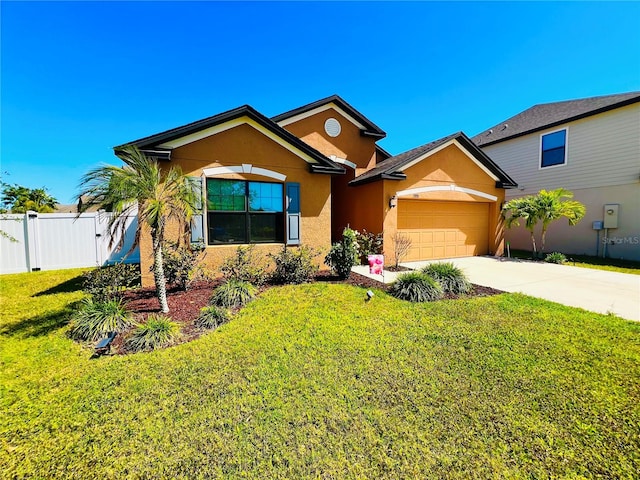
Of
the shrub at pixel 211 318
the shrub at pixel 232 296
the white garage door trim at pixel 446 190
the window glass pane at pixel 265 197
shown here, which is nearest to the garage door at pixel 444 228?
the white garage door trim at pixel 446 190

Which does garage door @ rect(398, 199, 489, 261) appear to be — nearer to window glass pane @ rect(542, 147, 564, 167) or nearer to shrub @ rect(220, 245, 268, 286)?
window glass pane @ rect(542, 147, 564, 167)

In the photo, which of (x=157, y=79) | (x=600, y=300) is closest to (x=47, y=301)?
(x=157, y=79)

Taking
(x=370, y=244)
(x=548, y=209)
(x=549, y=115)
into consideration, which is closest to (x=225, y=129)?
(x=370, y=244)

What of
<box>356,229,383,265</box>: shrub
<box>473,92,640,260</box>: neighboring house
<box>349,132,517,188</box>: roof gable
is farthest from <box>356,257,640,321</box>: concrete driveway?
<box>473,92,640,260</box>: neighboring house

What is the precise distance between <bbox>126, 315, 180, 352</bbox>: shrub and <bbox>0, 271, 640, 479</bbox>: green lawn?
0.96ft

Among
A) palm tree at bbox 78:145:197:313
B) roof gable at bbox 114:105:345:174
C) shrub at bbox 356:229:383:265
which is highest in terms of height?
roof gable at bbox 114:105:345:174

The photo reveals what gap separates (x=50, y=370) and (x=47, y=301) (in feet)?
13.7

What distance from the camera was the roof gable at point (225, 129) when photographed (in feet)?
23.7

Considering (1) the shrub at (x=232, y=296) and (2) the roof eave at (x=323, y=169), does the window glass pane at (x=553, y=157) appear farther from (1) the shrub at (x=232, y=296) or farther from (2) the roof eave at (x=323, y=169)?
(1) the shrub at (x=232, y=296)

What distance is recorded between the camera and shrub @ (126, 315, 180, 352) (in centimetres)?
422

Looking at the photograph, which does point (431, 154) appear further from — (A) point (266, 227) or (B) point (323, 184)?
(A) point (266, 227)

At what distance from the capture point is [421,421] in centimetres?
267

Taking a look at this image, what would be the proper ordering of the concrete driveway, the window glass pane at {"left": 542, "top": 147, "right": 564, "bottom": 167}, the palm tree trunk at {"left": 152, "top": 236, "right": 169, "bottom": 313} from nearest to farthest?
the palm tree trunk at {"left": 152, "top": 236, "right": 169, "bottom": 313}, the concrete driveway, the window glass pane at {"left": 542, "top": 147, "right": 564, "bottom": 167}

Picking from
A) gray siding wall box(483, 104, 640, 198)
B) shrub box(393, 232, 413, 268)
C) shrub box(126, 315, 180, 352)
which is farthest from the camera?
gray siding wall box(483, 104, 640, 198)
